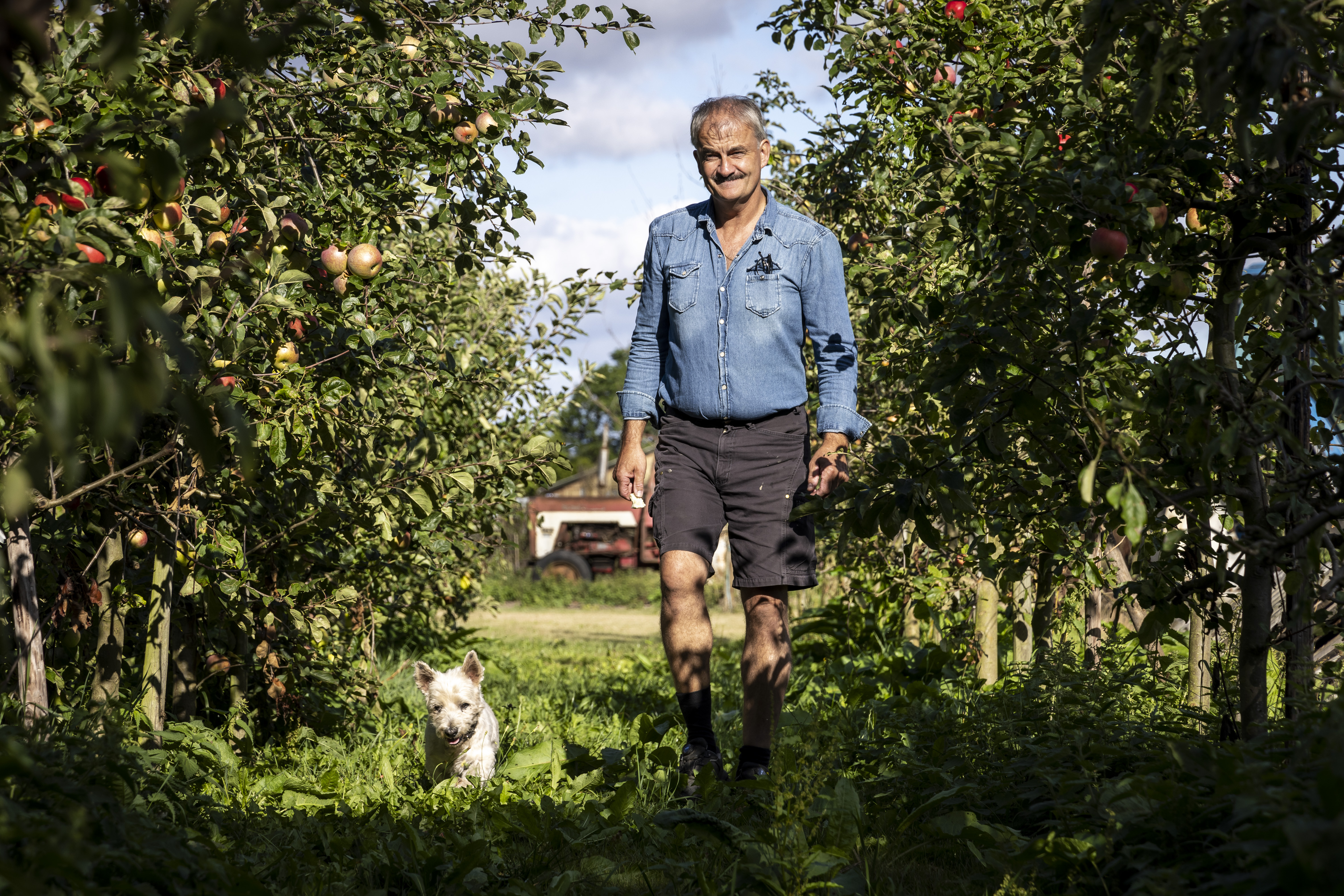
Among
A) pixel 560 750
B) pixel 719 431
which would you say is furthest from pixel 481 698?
pixel 719 431

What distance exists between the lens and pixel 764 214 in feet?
11.8

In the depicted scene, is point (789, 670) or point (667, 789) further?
point (789, 670)

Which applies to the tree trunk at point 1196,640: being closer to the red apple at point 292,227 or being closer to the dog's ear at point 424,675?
the red apple at point 292,227

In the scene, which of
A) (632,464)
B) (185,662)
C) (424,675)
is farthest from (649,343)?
(185,662)

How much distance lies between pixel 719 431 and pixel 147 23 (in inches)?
93.0

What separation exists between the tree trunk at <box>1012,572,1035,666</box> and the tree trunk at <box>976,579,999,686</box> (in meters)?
0.10

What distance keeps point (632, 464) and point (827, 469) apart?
685 millimetres

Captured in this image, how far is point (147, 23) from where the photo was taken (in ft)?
4.36

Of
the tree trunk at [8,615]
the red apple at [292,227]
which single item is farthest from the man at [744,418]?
the tree trunk at [8,615]

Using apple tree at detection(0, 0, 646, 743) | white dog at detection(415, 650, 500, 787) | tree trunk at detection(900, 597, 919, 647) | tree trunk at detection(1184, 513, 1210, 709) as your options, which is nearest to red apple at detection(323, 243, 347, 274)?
apple tree at detection(0, 0, 646, 743)

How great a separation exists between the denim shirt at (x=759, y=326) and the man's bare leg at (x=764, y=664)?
587mm

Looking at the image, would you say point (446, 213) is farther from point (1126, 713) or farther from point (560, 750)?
point (1126, 713)

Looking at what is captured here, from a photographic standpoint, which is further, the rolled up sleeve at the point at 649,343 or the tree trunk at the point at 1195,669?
the rolled up sleeve at the point at 649,343

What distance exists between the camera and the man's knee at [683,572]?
335cm
